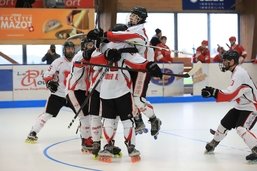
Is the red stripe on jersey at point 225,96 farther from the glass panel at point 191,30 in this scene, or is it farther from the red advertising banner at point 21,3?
the glass panel at point 191,30

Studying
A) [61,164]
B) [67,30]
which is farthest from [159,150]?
[67,30]

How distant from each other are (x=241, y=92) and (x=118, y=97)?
128 cm

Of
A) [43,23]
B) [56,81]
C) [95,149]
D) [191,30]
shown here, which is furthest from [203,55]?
[95,149]

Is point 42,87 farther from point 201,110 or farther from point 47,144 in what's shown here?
point 47,144

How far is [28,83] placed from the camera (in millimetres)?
12211

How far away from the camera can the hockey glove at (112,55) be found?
538cm

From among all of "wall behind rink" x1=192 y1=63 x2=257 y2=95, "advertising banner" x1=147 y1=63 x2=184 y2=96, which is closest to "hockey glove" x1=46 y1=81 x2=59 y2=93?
"advertising banner" x1=147 y1=63 x2=184 y2=96

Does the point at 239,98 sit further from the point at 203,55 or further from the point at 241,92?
the point at 203,55

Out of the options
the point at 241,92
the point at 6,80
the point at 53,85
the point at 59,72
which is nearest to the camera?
the point at 241,92

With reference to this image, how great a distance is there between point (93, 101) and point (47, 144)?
126cm

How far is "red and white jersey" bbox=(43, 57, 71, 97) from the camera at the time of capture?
6.80m

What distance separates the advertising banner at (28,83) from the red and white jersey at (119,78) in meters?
6.97

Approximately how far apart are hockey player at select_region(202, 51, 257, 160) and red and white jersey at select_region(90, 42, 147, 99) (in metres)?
0.78

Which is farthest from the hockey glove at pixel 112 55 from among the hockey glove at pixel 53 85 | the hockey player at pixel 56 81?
the hockey glove at pixel 53 85
